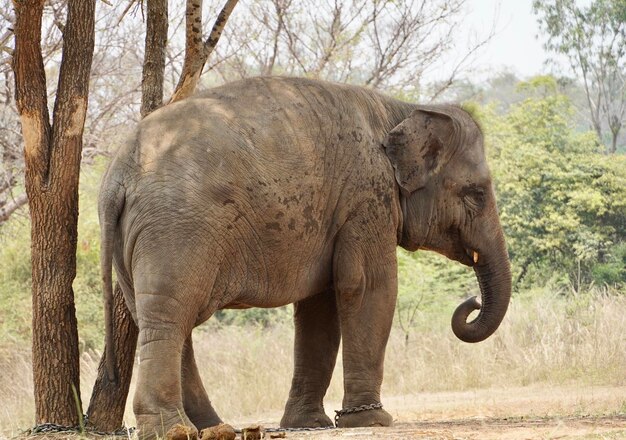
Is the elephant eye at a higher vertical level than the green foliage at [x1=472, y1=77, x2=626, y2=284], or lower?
lower

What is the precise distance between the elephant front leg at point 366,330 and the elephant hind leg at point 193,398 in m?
1.01

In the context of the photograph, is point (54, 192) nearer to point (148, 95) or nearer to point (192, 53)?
point (148, 95)

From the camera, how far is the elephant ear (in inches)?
321

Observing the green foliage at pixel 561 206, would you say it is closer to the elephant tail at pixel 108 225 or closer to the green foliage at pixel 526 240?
the green foliage at pixel 526 240

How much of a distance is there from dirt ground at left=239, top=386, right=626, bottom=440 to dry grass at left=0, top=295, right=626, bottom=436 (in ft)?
1.78

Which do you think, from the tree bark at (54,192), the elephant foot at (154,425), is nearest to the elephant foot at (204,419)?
the tree bark at (54,192)

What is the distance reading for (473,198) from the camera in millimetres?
8695

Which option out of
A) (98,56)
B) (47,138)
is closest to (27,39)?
(47,138)

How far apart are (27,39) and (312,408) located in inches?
142

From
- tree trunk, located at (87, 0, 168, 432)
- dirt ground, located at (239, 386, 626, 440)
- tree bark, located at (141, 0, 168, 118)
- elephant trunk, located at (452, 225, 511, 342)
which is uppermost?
tree bark, located at (141, 0, 168, 118)

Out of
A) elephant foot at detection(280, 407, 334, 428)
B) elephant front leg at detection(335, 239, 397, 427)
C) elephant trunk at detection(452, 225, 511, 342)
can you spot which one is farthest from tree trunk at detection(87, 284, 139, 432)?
elephant trunk at detection(452, 225, 511, 342)

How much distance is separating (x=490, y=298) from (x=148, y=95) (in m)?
3.23

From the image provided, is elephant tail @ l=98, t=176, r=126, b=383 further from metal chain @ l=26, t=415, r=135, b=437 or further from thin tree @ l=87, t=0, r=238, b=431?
metal chain @ l=26, t=415, r=135, b=437

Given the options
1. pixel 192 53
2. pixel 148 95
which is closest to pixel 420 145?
pixel 192 53
